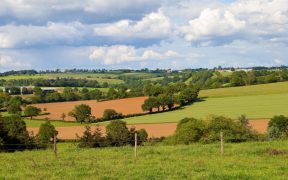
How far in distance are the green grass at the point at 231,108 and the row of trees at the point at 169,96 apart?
3.49 meters

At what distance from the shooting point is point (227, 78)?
157875mm

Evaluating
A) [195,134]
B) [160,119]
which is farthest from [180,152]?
[160,119]

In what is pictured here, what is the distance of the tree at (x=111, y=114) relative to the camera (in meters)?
101

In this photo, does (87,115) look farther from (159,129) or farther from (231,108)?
(231,108)

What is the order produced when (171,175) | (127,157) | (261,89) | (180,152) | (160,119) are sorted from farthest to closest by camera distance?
(261,89) → (160,119) → (180,152) → (127,157) → (171,175)

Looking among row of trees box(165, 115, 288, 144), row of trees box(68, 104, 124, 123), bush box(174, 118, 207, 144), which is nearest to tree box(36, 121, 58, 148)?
row of trees box(165, 115, 288, 144)

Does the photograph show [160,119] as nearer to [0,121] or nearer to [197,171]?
[0,121]

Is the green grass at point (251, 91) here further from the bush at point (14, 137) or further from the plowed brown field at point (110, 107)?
the bush at point (14, 137)

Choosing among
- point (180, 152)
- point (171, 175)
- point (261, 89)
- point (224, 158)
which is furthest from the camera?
point (261, 89)

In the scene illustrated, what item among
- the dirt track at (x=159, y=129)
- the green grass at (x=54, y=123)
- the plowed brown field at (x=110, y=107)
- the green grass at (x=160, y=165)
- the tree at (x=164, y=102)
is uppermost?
the green grass at (x=160, y=165)

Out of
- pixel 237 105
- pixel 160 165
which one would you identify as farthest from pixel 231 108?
pixel 160 165

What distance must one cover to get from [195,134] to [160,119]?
35380 millimetres

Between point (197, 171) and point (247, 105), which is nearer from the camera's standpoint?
point (197, 171)

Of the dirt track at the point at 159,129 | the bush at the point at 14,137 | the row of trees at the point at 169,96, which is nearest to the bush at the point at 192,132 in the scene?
the dirt track at the point at 159,129
